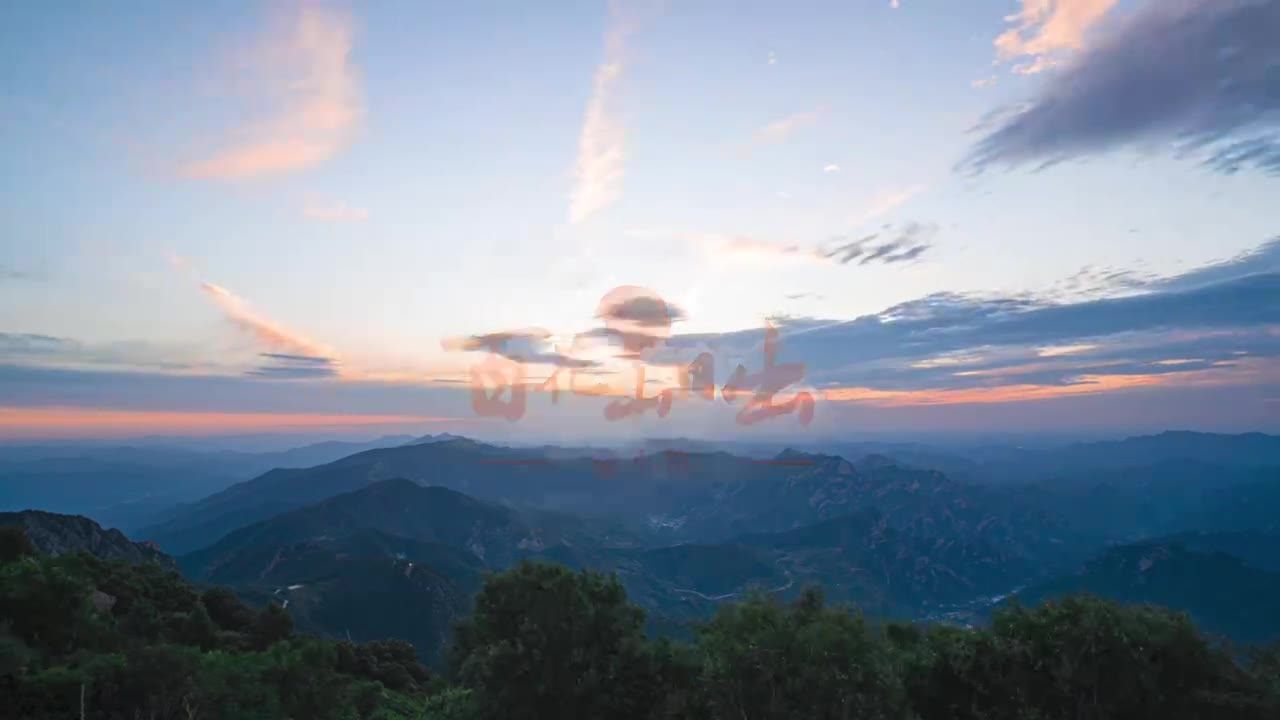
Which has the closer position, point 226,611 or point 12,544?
point 12,544

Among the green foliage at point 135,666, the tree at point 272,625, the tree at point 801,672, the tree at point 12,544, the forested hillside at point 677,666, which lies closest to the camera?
the green foliage at point 135,666

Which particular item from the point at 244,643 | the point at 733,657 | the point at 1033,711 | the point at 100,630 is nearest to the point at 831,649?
the point at 733,657

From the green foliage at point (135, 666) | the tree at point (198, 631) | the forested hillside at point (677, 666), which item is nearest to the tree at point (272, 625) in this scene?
the green foliage at point (135, 666)

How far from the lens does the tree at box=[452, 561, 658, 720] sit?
96.6ft

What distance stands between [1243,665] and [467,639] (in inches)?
1498

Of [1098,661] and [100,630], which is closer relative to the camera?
[1098,661]

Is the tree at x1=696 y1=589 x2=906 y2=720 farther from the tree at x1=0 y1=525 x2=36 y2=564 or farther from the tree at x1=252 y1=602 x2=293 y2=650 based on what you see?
the tree at x1=0 y1=525 x2=36 y2=564

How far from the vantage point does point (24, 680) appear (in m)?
22.7

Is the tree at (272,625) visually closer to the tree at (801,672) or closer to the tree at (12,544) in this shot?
the tree at (12,544)

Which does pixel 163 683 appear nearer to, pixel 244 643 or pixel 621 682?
pixel 621 682

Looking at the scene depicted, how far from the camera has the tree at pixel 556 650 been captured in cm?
2945

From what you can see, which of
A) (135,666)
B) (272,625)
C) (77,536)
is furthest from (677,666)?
(77,536)

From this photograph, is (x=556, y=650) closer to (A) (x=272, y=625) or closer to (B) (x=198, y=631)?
(B) (x=198, y=631)

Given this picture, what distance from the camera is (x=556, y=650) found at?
100ft
